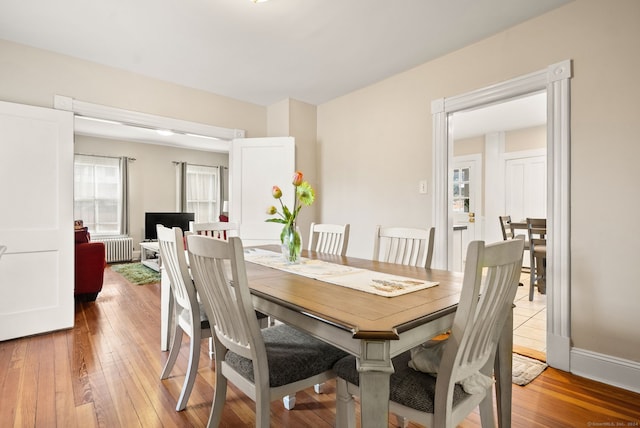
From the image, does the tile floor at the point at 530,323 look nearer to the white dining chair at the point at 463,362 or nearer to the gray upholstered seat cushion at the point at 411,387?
the white dining chair at the point at 463,362

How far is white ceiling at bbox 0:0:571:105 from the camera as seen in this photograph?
2.21 m

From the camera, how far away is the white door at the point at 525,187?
5336 millimetres

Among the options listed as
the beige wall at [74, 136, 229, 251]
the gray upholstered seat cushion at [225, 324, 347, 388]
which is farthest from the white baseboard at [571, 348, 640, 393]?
the beige wall at [74, 136, 229, 251]

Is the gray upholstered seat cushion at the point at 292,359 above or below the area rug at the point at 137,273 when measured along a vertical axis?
above

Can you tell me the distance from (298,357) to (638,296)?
206 centimetres

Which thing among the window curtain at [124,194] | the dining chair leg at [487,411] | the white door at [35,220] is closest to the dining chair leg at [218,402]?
the dining chair leg at [487,411]

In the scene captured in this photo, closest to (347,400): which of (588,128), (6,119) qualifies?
(588,128)

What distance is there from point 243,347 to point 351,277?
0.61 m

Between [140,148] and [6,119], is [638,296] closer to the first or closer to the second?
[6,119]

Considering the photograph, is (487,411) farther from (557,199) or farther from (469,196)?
(469,196)

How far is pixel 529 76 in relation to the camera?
7.74 feet

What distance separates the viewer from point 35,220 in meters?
2.80

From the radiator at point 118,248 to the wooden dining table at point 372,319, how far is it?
233 inches

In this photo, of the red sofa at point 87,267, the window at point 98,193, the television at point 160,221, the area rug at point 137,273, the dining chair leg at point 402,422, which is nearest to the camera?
the dining chair leg at point 402,422
